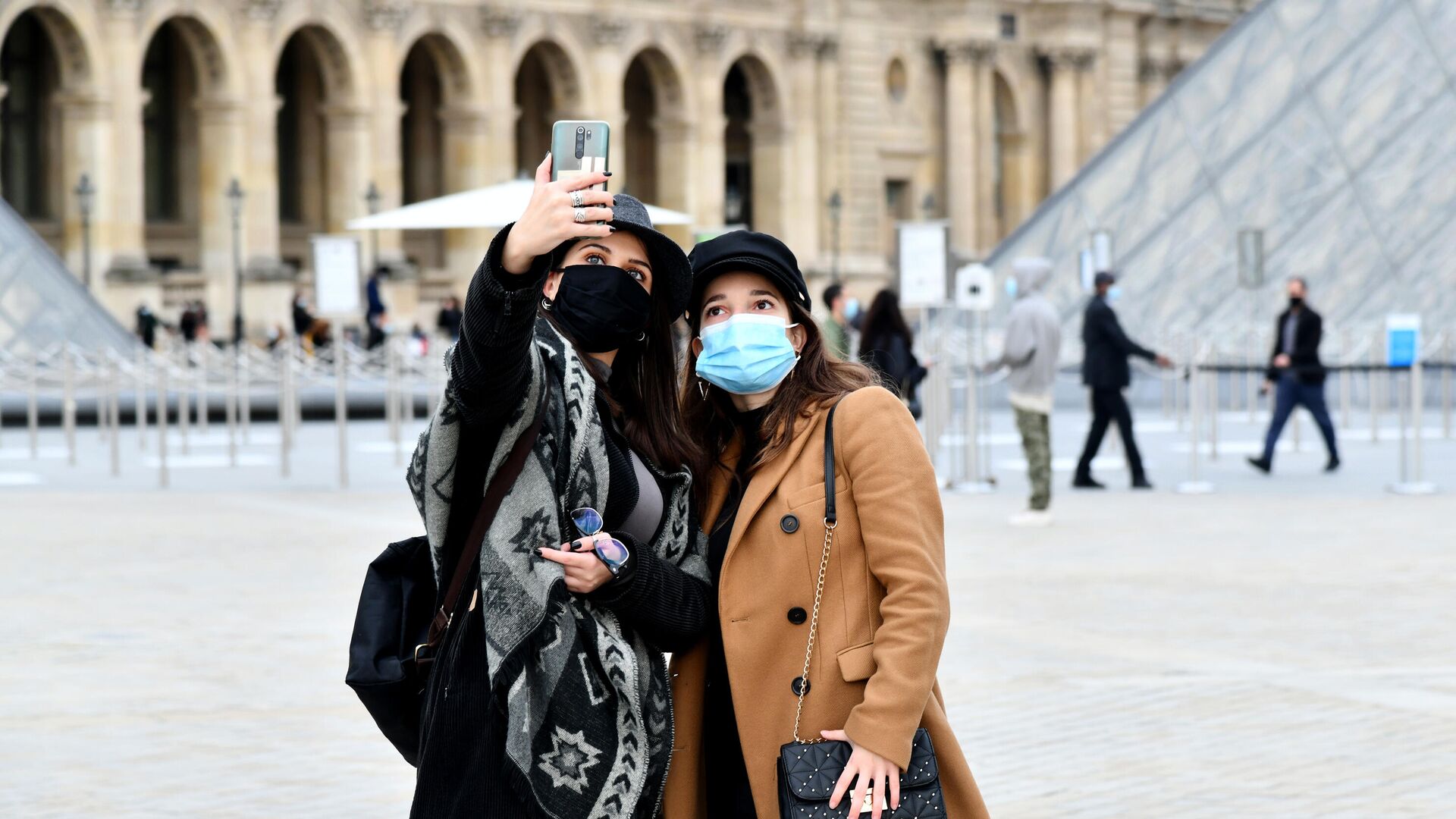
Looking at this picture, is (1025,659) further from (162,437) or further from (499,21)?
(499,21)

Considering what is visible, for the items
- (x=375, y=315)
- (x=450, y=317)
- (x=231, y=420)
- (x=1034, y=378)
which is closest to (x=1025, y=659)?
(x=1034, y=378)

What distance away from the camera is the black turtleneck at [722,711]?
3557 millimetres

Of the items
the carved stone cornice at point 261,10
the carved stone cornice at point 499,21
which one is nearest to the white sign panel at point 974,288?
the carved stone cornice at point 261,10

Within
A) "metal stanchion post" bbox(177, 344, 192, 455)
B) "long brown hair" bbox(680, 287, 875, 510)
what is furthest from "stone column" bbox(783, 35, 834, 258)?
"long brown hair" bbox(680, 287, 875, 510)

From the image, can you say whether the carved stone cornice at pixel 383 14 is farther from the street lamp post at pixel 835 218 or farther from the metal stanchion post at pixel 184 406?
the metal stanchion post at pixel 184 406

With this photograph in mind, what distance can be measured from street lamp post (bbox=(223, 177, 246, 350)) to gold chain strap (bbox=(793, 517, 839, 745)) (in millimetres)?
35781

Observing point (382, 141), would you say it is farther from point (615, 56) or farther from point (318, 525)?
point (318, 525)

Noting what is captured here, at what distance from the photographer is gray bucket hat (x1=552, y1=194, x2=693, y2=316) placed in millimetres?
3566

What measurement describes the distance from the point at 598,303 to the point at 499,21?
1715 inches

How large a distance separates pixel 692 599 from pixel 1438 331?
919 inches

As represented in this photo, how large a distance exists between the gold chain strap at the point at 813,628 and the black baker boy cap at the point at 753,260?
0.38 metres

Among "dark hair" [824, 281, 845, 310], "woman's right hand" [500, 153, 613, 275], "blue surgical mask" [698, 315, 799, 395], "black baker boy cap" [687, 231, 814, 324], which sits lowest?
"dark hair" [824, 281, 845, 310]

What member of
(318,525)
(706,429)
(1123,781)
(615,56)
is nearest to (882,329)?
(318,525)

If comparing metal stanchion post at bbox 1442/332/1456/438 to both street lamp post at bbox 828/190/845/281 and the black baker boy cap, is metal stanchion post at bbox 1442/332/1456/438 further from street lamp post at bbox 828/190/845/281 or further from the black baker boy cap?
street lamp post at bbox 828/190/845/281
